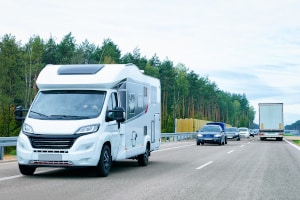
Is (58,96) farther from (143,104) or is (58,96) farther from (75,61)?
(75,61)

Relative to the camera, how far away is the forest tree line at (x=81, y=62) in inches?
2285

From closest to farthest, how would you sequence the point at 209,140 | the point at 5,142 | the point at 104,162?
the point at 104,162
the point at 5,142
the point at 209,140

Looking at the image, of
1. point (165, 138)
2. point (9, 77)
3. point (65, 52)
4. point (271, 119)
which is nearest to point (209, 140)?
point (165, 138)

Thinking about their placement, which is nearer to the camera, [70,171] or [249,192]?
[249,192]

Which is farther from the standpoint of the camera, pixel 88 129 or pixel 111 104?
pixel 111 104

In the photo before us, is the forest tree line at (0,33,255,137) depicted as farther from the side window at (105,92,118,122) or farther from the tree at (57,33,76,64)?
the side window at (105,92,118,122)

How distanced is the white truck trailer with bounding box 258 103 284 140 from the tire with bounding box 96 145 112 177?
1346 inches

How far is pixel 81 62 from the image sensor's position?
2913 inches

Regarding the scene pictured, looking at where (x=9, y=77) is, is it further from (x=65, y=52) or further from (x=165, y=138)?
(x=165, y=138)

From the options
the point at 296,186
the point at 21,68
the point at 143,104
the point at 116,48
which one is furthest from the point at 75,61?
the point at 296,186

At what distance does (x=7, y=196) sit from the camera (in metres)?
7.73

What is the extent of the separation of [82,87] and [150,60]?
91.2 meters

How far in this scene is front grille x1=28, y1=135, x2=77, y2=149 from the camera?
32.0 ft

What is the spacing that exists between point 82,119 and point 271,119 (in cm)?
3536
